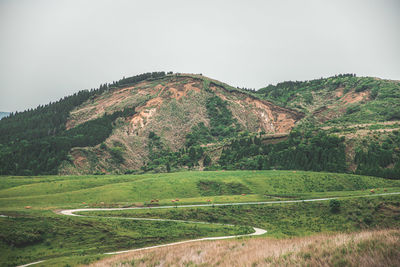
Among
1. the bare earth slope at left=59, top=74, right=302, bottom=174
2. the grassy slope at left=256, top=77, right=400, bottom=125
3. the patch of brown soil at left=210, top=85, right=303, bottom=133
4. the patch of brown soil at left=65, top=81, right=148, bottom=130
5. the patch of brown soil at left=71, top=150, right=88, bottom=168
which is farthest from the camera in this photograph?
the patch of brown soil at left=210, top=85, right=303, bottom=133

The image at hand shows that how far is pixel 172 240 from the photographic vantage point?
85.1 feet

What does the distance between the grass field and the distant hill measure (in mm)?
24039

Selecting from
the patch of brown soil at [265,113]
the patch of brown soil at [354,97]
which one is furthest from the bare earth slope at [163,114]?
the patch of brown soil at [354,97]

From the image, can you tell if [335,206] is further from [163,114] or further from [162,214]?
[163,114]

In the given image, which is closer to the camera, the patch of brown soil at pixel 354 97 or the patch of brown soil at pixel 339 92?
the patch of brown soil at pixel 354 97

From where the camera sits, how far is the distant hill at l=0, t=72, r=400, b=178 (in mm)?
82688

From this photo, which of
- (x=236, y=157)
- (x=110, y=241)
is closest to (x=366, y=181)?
(x=236, y=157)

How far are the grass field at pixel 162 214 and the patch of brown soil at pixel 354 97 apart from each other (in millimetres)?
103409

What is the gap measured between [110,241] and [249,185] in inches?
1508

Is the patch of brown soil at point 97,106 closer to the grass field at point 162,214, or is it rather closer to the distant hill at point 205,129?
the distant hill at point 205,129

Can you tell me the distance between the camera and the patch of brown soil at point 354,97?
14512cm

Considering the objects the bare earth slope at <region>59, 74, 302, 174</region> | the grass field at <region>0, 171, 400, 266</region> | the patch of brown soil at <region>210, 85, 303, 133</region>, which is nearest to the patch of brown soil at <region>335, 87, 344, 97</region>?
the patch of brown soil at <region>210, 85, 303, 133</region>

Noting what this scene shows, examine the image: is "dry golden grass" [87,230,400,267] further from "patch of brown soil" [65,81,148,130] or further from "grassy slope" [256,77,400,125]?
"patch of brown soil" [65,81,148,130]

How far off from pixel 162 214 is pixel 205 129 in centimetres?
10554
